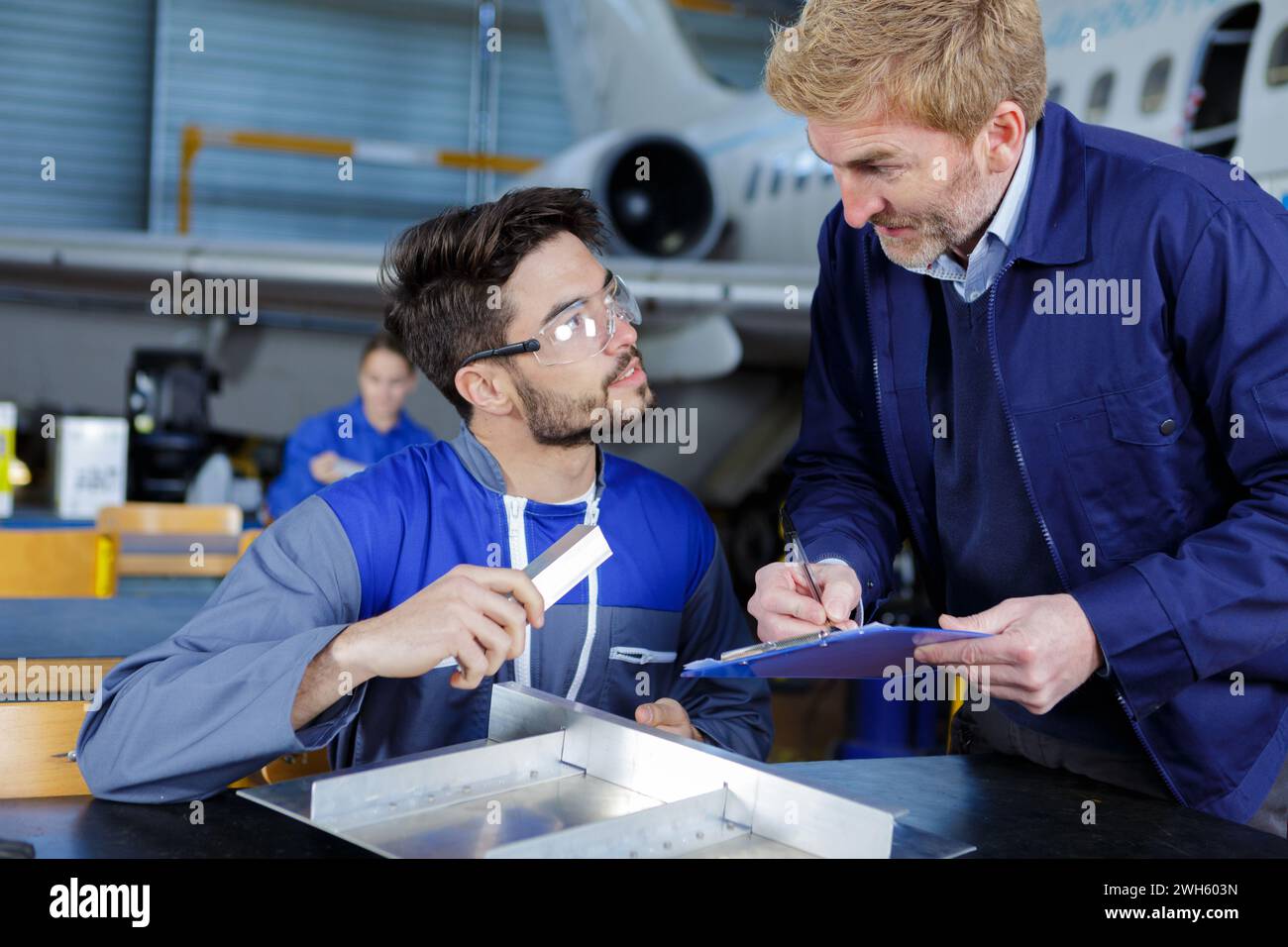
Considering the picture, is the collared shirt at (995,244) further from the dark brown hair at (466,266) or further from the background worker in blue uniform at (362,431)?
the background worker in blue uniform at (362,431)

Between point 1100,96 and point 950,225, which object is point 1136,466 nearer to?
point 950,225

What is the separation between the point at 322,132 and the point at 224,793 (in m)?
12.7

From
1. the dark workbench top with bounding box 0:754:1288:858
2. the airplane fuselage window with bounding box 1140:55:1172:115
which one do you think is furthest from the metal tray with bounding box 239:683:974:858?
the airplane fuselage window with bounding box 1140:55:1172:115

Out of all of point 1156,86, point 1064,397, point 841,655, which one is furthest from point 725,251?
point 841,655

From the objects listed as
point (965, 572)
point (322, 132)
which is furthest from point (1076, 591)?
point (322, 132)

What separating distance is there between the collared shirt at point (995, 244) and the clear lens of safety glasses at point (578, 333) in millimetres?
388

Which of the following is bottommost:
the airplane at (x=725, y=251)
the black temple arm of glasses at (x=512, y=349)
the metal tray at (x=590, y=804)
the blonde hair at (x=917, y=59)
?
the metal tray at (x=590, y=804)

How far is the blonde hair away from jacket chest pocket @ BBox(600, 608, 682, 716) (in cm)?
66

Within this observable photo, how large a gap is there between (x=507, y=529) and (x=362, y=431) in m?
2.78

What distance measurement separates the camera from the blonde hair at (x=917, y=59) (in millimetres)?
1239

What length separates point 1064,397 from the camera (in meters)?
1.37

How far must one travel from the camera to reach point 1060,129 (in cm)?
142

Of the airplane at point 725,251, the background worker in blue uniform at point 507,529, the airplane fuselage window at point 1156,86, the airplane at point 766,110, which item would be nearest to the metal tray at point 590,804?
the background worker in blue uniform at point 507,529
